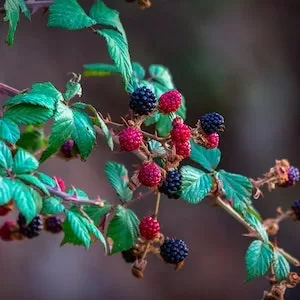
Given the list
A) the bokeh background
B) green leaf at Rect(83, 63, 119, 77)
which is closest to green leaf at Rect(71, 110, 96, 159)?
green leaf at Rect(83, 63, 119, 77)

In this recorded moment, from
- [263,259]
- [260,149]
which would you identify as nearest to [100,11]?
[263,259]

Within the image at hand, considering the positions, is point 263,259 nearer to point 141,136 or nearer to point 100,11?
point 141,136

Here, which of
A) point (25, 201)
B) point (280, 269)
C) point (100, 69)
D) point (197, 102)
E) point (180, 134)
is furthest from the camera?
point (197, 102)

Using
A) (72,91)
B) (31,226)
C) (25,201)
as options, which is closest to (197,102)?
(31,226)

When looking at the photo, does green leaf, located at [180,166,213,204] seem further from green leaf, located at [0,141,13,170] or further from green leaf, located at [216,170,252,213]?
green leaf, located at [0,141,13,170]

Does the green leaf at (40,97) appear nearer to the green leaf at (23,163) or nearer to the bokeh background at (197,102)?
the green leaf at (23,163)

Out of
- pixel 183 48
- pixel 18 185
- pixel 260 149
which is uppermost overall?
pixel 18 185

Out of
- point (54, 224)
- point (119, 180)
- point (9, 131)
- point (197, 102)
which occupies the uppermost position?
point (9, 131)

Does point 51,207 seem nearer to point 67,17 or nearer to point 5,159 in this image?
point 5,159
